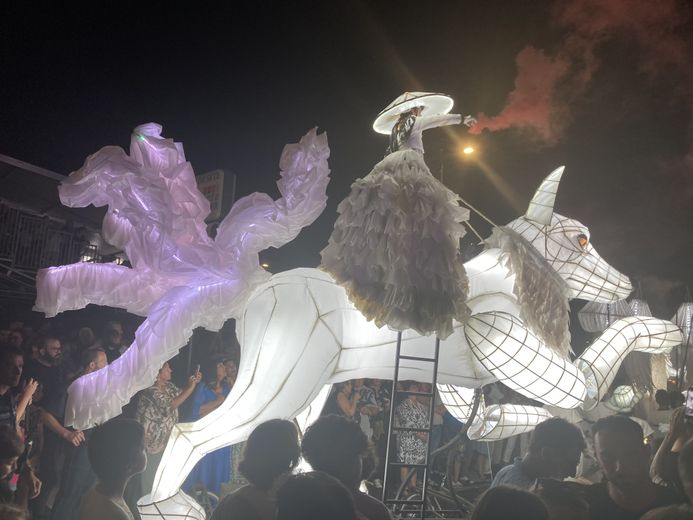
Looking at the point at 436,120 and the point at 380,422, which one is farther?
the point at 380,422

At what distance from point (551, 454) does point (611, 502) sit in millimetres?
253

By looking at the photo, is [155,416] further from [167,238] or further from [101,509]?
[101,509]

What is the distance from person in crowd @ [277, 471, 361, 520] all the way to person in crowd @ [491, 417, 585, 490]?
0.96m

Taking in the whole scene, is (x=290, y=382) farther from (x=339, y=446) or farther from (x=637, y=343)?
(x=637, y=343)

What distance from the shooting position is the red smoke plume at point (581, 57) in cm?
489

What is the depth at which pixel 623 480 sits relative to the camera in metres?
1.76

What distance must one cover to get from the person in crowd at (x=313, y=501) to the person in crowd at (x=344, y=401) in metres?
3.67

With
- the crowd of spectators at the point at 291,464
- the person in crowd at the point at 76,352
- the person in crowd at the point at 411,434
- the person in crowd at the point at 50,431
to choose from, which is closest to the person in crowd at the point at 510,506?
the crowd of spectators at the point at 291,464

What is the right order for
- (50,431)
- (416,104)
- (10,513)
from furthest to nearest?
(50,431) < (416,104) < (10,513)

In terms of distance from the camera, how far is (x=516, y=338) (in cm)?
256

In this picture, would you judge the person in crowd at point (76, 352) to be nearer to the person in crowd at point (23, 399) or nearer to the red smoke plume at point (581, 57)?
the person in crowd at point (23, 399)

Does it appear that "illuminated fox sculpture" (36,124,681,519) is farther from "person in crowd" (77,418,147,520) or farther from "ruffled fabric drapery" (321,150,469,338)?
"person in crowd" (77,418,147,520)

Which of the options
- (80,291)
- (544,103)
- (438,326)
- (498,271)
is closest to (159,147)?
(80,291)

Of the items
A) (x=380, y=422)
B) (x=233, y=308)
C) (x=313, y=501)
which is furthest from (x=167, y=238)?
(x=380, y=422)
